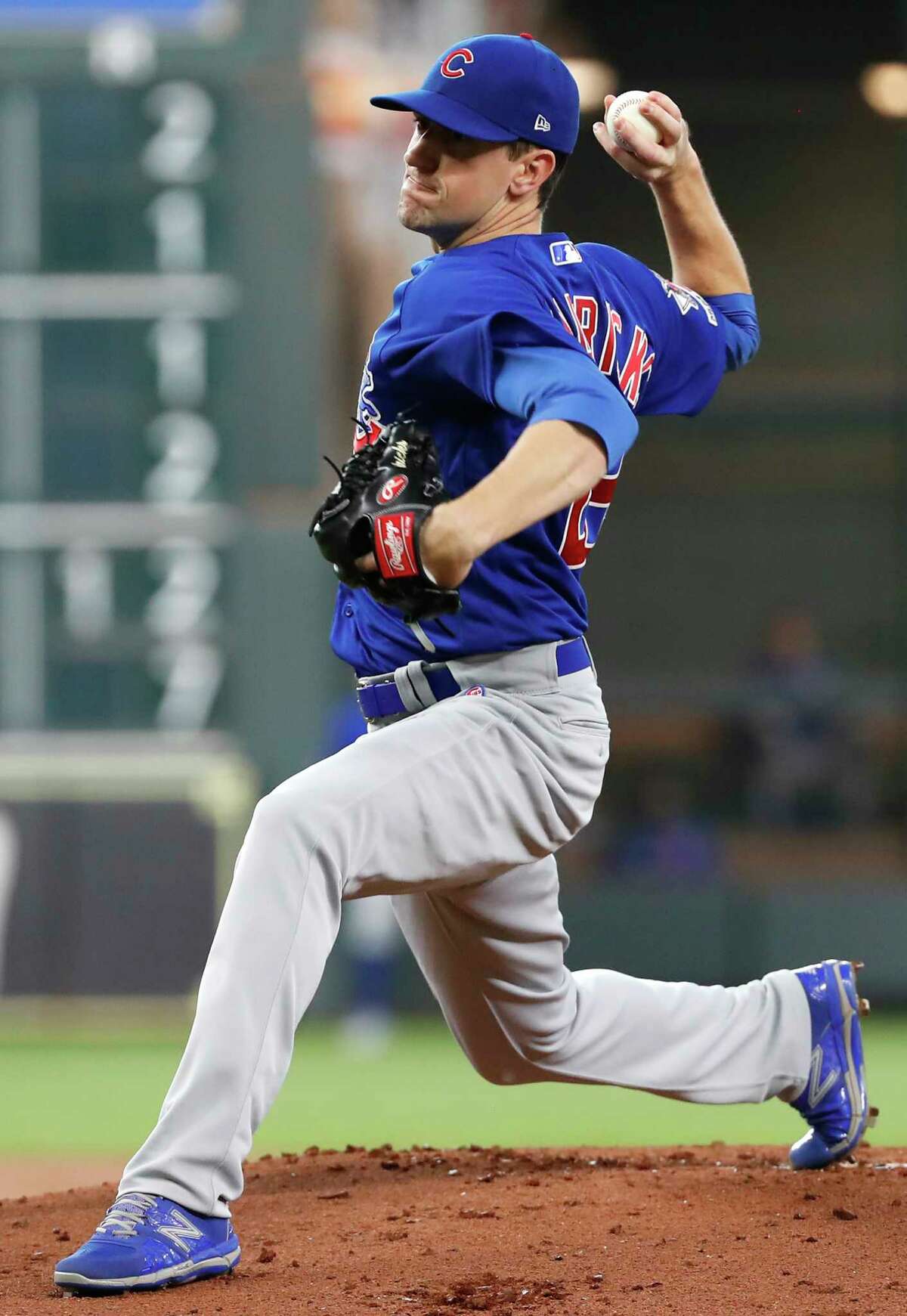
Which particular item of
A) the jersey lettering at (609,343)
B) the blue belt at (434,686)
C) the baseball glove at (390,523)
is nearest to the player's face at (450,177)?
the jersey lettering at (609,343)

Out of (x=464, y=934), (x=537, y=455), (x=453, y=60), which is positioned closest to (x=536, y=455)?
(x=537, y=455)

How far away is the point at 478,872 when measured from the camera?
8.27 ft

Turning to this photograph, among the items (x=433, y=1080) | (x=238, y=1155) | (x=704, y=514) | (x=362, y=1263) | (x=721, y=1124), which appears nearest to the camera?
(x=238, y=1155)

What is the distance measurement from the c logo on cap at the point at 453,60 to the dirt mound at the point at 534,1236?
5.09ft

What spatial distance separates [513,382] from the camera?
2.38 metres

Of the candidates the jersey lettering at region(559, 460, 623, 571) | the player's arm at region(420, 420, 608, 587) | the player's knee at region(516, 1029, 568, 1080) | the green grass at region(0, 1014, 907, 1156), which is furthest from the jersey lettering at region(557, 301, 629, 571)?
the green grass at region(0, 1014, 907, 1156)

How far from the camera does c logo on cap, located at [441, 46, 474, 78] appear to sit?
2.53m

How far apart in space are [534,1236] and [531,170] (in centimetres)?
146

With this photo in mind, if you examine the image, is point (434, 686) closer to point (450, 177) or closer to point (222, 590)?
point (450, 177)

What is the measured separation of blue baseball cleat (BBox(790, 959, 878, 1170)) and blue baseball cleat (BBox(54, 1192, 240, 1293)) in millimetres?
1131

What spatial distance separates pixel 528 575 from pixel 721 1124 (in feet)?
11.5

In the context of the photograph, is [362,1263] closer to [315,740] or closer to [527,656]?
[527,656]

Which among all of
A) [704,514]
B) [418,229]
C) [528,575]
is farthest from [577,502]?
[704,514]

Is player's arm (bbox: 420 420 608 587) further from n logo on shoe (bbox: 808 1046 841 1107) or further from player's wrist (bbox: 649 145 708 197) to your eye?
n logo on shoe (bbox: 808 1046 841 1107)
